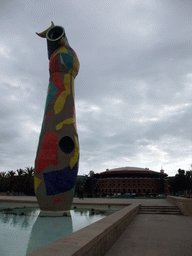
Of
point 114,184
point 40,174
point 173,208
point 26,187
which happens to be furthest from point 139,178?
point 40,174

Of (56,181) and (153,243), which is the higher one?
(56,181)

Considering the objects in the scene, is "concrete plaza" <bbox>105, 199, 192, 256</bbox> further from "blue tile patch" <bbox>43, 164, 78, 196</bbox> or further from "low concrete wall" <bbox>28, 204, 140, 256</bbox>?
"blue tile patch" <bbox>43, 164, 78, 196</bbox>

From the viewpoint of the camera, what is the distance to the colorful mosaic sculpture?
12320 millimetres

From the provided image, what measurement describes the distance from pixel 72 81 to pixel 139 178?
67073 mm

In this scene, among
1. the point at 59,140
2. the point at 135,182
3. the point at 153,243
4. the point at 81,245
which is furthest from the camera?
the point at 135,182

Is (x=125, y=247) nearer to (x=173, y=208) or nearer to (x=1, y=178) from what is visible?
(x=173, y=208)

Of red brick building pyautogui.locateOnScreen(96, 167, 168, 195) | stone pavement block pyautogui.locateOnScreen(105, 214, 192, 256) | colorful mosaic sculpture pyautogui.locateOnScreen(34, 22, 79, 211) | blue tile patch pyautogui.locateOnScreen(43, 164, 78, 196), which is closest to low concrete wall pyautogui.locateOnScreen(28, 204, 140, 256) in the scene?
stone pavement block pyautogui.locateOnScreen(105, 214, 192, 256)

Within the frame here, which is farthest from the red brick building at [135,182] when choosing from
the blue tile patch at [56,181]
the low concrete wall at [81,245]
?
the low concrete wall at [81,245]

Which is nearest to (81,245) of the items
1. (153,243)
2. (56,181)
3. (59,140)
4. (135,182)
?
(153,243)

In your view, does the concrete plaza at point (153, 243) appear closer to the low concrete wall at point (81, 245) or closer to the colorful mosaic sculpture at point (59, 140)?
the low concrete wall at point (81, 245)

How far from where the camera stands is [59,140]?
13.0 metres

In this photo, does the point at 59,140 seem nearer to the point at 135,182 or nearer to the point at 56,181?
the point at 56,181

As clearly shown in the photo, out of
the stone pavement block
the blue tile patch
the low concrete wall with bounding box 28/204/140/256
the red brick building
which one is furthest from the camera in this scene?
the red brick building

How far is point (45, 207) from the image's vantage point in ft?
40.9
